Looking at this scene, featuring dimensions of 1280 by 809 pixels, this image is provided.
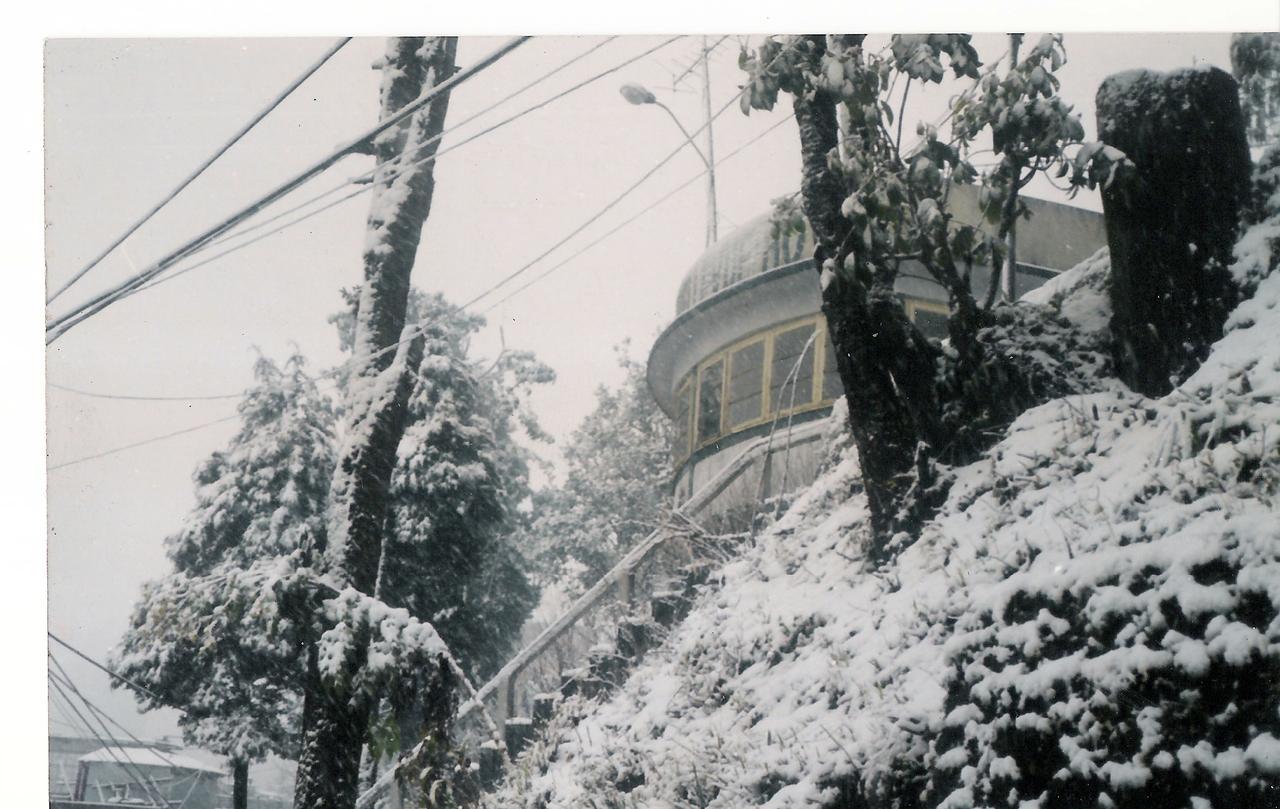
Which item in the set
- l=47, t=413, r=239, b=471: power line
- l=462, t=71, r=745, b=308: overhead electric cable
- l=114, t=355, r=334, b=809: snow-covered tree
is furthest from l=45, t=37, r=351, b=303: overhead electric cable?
l=462, t=71, r=745, b=308: overhead electric cable

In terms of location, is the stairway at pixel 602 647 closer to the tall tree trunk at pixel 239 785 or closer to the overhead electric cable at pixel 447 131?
the tall tree trunk at pixel 239 785

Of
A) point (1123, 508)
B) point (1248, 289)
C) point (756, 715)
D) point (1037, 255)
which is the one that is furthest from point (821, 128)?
point (756, 715)

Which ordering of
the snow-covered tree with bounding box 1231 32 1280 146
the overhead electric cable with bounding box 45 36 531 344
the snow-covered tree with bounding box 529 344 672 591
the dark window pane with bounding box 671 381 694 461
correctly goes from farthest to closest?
the dark window pane with bounding box 671 381 694 461 → the snow-covered tree with bounding box 529 344 672 591 → the snow-covered tree with bounding box 1231 32 1280 146 → the overhead electric cable with bounding box 45 36 531 344

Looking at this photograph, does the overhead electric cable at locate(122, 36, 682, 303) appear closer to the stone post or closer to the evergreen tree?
the evergreen tree

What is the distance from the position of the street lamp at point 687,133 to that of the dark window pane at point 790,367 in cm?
162

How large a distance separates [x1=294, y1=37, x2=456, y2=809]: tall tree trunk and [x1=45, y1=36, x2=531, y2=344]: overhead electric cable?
603 mm

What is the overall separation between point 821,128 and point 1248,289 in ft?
6.78

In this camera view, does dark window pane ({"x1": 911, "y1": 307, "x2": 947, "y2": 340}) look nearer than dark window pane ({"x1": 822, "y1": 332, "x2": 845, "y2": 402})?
Yes

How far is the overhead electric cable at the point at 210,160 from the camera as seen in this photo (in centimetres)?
460

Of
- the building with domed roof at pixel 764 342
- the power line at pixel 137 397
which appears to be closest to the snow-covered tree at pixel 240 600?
the power line at pixel 137 397

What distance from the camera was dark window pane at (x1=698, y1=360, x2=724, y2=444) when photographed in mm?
7191

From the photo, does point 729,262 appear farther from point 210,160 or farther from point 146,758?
point 146,758

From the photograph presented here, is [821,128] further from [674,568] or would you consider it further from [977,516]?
[674,568]

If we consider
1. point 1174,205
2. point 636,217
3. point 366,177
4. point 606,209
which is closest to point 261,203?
point 366,177
